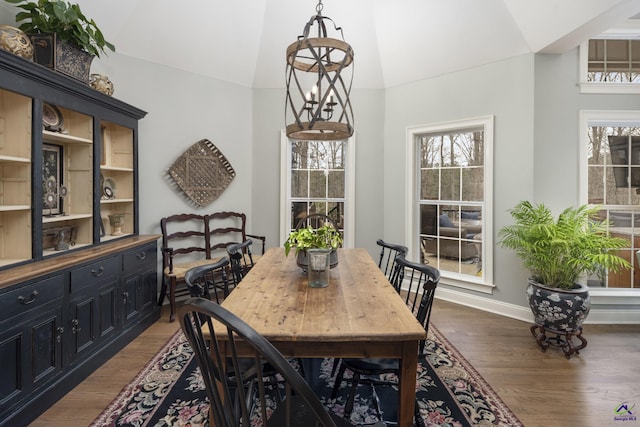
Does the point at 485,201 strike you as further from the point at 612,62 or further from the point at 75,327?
the point at 75,327

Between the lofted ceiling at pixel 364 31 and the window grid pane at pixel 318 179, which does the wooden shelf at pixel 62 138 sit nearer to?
the lofted ceiling at pixel 364 31

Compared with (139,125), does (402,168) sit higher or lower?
lower

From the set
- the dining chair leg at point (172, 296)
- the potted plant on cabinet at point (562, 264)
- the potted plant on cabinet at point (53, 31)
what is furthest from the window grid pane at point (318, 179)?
the potted plant on cabinet at point (53, 31)

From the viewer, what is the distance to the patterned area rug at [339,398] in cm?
191

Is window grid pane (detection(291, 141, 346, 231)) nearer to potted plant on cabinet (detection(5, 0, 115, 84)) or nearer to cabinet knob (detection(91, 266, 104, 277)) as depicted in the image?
cabinet knob (detection(91, 266, 104, 277))

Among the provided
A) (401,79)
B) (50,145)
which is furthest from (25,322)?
(401,79)

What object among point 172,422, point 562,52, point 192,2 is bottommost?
point 172,422

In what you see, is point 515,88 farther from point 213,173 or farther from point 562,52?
point 213,173

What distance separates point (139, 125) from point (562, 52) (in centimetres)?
Answer: 442

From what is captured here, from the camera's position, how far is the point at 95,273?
7.98ft

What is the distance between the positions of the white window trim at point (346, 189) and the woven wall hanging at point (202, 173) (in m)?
0.68

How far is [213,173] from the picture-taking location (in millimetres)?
4129

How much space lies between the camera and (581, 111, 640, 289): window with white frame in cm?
344

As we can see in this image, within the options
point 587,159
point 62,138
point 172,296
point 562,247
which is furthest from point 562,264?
point 62,138
